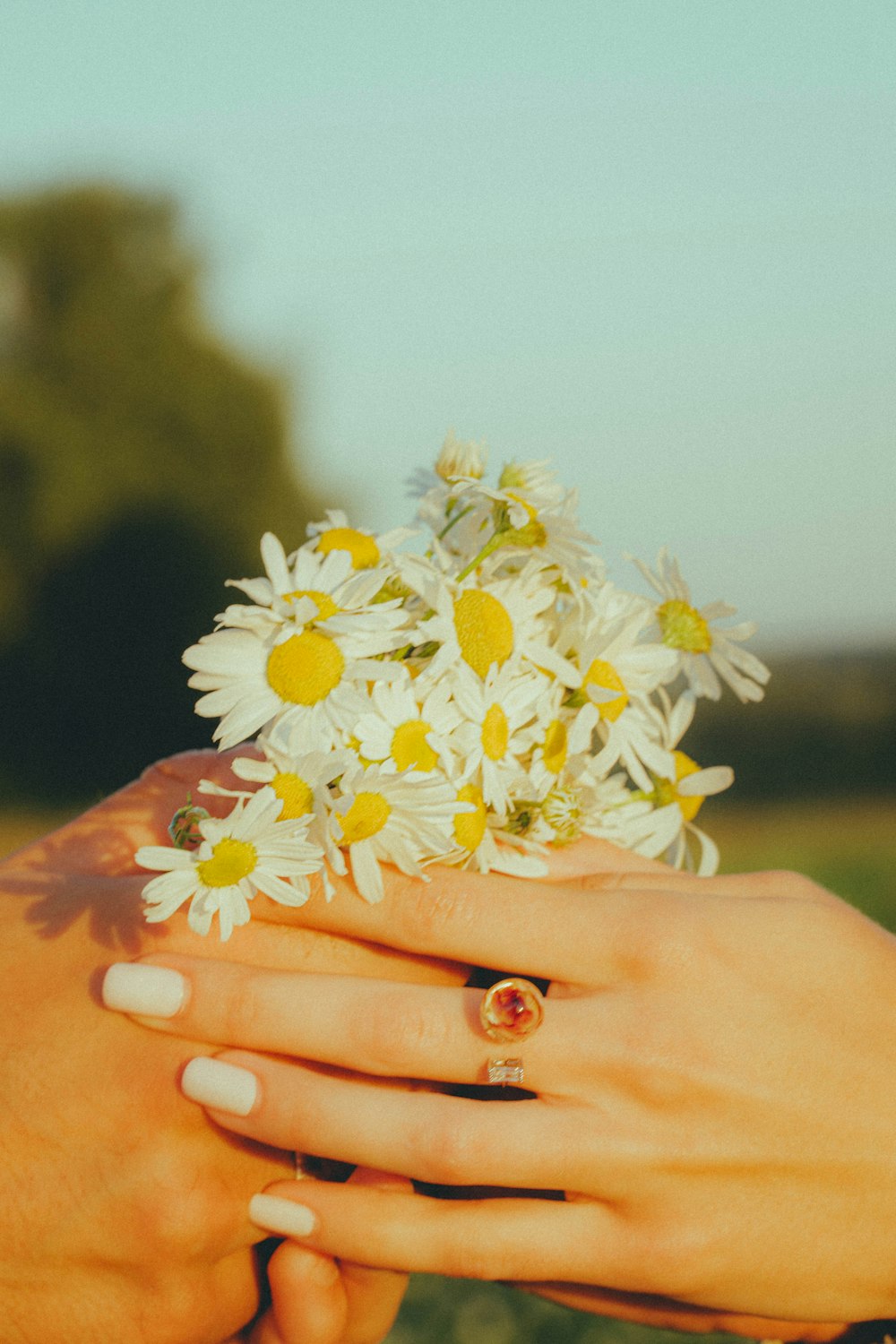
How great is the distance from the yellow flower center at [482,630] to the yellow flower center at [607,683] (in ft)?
0.53

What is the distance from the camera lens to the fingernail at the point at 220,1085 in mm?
1773

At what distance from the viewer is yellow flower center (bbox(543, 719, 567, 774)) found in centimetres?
188

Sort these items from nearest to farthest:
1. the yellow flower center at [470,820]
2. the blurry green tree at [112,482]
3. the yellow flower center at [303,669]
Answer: the yellow flower center at [303,669] → the yellow flower center at [470,820] → the blurry green tree at [112,482]

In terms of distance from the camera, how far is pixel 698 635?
2.12m

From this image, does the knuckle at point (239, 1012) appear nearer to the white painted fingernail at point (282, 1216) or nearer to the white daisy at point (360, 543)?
the white painted fingernail at point (282, 1216)

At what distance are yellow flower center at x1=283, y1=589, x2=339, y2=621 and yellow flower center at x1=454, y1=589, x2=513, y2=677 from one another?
0.20 m

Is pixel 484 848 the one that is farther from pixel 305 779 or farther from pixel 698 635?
pixel 698 635

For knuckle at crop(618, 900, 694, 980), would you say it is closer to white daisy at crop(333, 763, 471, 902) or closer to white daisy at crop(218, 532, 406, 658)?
white daisy at crop(333, 763, 471, 902)

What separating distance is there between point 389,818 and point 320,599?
1.05 ft

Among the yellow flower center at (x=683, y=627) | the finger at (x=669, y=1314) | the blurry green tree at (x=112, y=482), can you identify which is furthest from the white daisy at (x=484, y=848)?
the blurry green tree at (x=112, y=482)

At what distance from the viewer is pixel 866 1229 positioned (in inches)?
68.8

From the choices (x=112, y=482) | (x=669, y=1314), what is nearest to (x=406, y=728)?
(x=669, y=1314)

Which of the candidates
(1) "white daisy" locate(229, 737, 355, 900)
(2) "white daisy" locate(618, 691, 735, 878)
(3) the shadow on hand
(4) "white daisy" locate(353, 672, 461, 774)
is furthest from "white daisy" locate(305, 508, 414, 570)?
(2) "white daisy" locate(618, 691, 735, 878)

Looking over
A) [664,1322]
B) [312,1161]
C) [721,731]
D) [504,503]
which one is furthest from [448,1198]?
[721,731]
